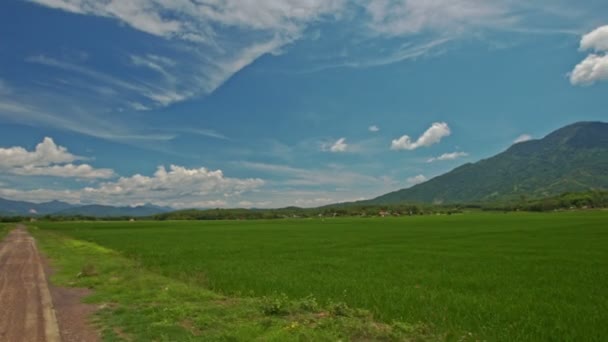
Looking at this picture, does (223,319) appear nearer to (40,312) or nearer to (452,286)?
(40,312)

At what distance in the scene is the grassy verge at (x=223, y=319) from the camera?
9.48 meters

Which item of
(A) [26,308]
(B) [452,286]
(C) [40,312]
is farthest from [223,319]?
(B) [452,286]

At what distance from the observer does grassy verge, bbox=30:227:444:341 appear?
9484mm

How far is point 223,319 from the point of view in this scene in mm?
11258

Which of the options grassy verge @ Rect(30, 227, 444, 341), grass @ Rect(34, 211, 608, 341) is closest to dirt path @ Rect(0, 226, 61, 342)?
grassy verge @ Rect(30, 227, 444, 341)

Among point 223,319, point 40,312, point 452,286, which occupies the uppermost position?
point 40,312

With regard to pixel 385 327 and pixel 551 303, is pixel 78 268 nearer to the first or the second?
pixel 385 327

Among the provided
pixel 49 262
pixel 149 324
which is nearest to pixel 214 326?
pixel 149 324

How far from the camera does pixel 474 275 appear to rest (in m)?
19.3

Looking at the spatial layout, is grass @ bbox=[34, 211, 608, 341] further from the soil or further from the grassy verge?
the soil

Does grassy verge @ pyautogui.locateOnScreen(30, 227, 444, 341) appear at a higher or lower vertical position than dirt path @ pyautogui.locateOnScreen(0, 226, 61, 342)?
lower

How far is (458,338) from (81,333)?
8882 mm

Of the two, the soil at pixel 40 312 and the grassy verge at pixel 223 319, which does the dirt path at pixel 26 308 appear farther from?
the grassy verge at pixel 223 319

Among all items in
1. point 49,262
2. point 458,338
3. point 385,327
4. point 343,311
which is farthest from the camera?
point 49,262
